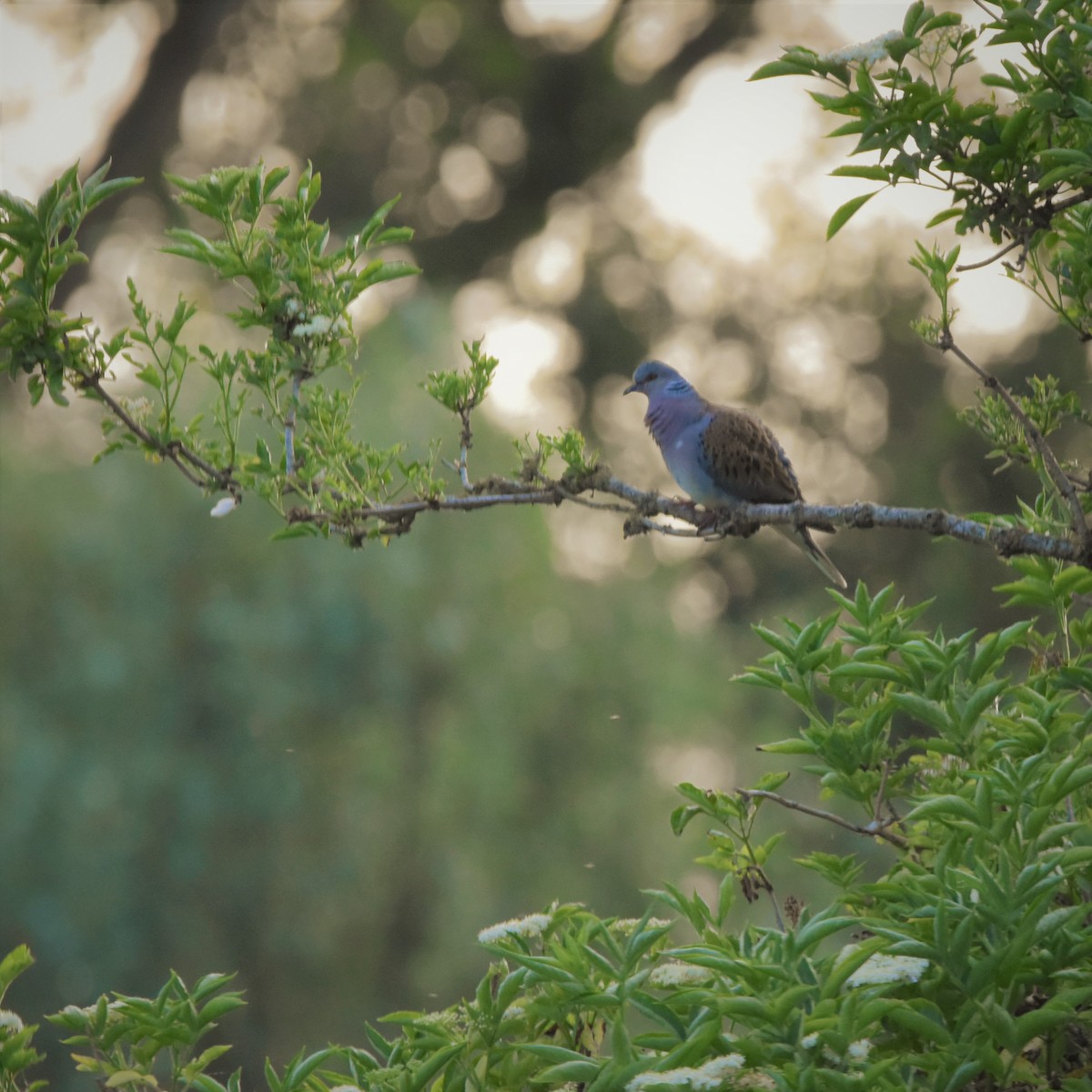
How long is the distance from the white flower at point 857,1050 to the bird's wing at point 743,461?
234 centimetres

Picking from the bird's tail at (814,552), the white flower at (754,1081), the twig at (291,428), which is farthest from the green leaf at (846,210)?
the bird's tail at (814,552)

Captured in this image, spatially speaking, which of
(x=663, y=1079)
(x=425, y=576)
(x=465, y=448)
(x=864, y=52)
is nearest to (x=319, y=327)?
(x=465, y=448)

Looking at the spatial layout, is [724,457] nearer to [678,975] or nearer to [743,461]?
[743,461]

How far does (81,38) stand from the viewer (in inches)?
443

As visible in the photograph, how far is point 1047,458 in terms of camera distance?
2.08m

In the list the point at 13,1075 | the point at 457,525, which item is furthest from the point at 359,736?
the point at 13,1075

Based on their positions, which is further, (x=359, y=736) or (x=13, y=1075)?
(x=359, y=736)

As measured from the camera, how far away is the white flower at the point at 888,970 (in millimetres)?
1654

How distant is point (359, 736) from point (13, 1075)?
12.1m

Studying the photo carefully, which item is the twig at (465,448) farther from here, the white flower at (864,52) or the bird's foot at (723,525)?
the white flower at (864,52)

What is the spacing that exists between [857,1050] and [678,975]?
351 mm

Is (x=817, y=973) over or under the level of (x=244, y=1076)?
under

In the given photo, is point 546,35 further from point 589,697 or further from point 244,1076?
point 244,1076

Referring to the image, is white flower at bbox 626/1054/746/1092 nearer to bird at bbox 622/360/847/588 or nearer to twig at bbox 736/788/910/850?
twig at bbox 736/788/910/850
